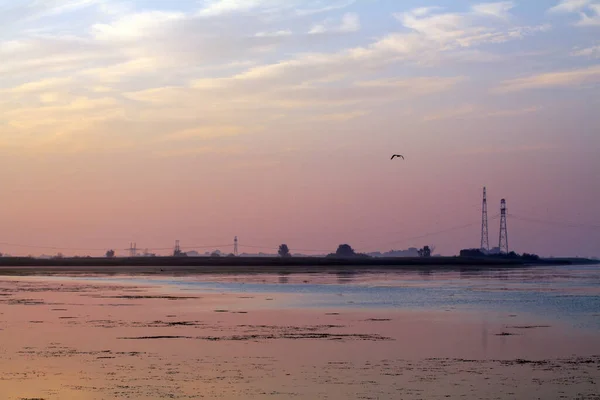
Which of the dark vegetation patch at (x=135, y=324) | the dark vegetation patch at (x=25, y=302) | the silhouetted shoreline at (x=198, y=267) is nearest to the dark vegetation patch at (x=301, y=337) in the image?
the dark vegetation patch at (x=135, y=324)

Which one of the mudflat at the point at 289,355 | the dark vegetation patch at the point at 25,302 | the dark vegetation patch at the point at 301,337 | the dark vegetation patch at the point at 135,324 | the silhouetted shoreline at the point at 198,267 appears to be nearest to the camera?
the mudflat at the point at 289,355

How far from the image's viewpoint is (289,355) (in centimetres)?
2330

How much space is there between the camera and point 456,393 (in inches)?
689

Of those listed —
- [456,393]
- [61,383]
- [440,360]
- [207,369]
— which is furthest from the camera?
[440,360]

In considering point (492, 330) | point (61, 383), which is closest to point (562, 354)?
point (492, 330)

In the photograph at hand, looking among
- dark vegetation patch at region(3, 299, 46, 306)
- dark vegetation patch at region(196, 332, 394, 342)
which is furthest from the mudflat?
dark vegetation patch at region(3, 299, 46, 306)

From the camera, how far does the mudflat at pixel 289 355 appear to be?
59.1 feet

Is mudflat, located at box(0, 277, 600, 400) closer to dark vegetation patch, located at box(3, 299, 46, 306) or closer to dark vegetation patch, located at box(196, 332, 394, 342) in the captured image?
dark vegetation patch, located at box(196, 332, 394, 342)

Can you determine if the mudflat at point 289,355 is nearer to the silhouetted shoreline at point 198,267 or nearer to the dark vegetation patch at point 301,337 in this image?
the dark vegetation patch at point 301,337

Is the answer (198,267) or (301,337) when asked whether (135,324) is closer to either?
(301,337)

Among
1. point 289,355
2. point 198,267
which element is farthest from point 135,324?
point 198,267

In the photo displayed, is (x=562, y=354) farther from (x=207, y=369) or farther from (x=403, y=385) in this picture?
(x=207, y=369)

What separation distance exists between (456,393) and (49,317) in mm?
21467

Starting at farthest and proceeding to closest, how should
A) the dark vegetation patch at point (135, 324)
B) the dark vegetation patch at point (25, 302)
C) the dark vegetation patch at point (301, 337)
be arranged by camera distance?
the dark vegetation patch at point (25, 302) < the dark vegetation patch at point (135, 324) < the dark vegetation patch at point (301, 337)
